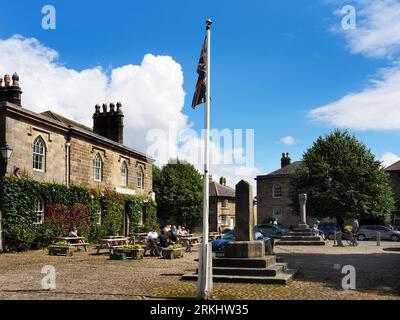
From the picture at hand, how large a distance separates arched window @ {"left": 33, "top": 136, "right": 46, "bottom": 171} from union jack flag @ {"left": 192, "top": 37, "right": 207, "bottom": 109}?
1606 cm

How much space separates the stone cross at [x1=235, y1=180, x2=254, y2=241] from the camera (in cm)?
1309

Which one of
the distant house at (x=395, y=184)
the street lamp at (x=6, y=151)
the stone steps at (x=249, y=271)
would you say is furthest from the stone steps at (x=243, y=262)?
the distant house at (x=395, y=184)

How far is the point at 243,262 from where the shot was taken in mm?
12602

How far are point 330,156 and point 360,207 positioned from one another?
18.9 ft

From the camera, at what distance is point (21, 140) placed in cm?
2273

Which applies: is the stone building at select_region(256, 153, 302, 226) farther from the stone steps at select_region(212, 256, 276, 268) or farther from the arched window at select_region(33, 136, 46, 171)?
the stone steps at select_region(212, 256, 276, 268)

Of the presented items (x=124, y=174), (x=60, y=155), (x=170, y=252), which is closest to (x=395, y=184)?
(x=124, y=174)

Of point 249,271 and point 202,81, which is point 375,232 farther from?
point 202,81

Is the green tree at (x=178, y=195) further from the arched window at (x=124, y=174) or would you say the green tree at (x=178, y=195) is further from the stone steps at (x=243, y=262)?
the stone steps at (x=243, y=262)

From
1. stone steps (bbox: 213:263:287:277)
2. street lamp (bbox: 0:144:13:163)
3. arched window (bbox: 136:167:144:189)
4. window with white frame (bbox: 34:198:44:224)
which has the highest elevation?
street lamp (bbox: 0:144:13:163)

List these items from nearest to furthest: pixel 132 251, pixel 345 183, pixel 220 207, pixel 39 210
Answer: pixel 132 251 → pixel 39 210 → pixel 345 183 → pixel 220 207

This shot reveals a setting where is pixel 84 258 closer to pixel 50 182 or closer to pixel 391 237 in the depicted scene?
pixel 50 182

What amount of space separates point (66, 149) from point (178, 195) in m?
31.6

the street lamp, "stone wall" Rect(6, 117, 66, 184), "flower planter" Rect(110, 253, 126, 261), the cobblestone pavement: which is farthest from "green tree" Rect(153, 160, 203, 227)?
A: the cobblestone pavement
